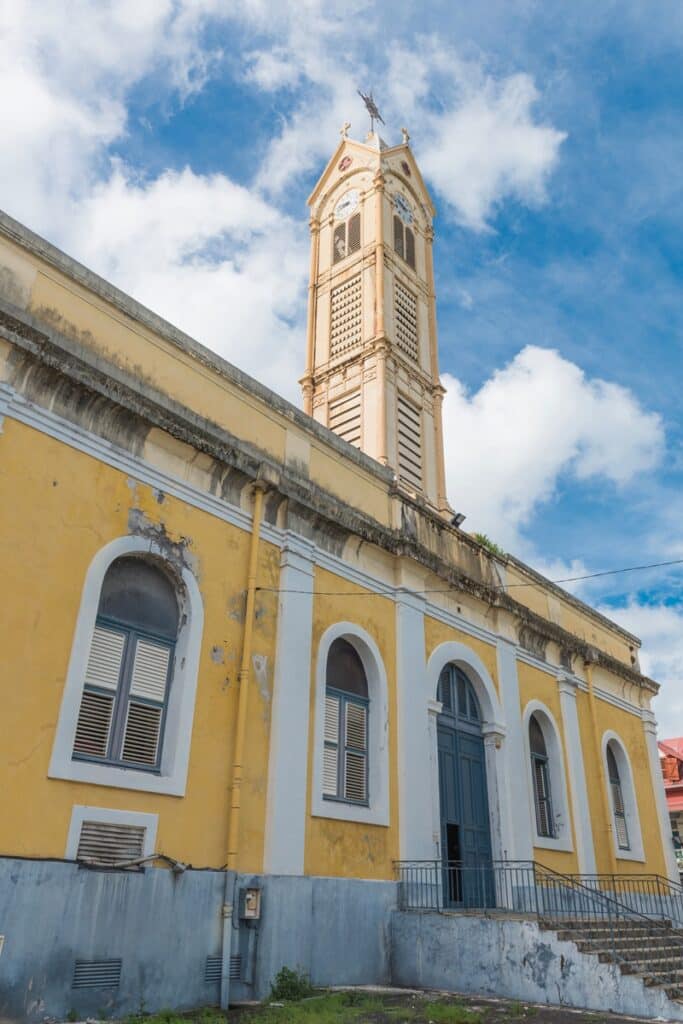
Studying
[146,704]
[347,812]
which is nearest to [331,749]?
[347,812]

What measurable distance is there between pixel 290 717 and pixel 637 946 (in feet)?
17.7

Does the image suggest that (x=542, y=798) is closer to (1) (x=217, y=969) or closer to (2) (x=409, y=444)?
(1) (x=217, y=969)

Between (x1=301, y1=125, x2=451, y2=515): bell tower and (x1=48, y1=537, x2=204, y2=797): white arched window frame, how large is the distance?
1052cm

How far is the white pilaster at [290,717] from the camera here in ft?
31.4

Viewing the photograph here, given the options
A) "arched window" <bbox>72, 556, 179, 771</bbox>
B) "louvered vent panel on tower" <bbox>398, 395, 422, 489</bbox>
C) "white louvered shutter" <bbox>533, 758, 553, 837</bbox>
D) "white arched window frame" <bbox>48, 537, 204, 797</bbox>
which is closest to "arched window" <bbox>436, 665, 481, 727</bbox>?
"white louvered shutter" <bbox>533, 758, 553, 837</bbox>

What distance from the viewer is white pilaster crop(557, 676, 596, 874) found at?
50.8 ft

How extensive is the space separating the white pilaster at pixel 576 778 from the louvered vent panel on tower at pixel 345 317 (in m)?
10.7

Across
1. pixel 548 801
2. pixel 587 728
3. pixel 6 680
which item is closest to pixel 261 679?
pixel 6 680

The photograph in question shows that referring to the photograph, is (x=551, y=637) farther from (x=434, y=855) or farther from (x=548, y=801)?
(x=434, y=855)

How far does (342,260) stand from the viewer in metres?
24.2

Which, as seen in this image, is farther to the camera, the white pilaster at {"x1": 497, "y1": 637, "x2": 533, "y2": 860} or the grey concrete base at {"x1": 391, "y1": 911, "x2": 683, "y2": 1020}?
the white pilaster at {"x1": 497, "y1": 637, "x2": 533, "y2": 860}

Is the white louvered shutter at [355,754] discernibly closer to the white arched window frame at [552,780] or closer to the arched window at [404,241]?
the white arched window frame at [552,780]

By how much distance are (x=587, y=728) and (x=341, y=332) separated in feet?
40.3

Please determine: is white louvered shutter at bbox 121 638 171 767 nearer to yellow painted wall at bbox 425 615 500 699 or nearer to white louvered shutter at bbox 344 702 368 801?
white louvered shutter at bbox 344 702 368 801
